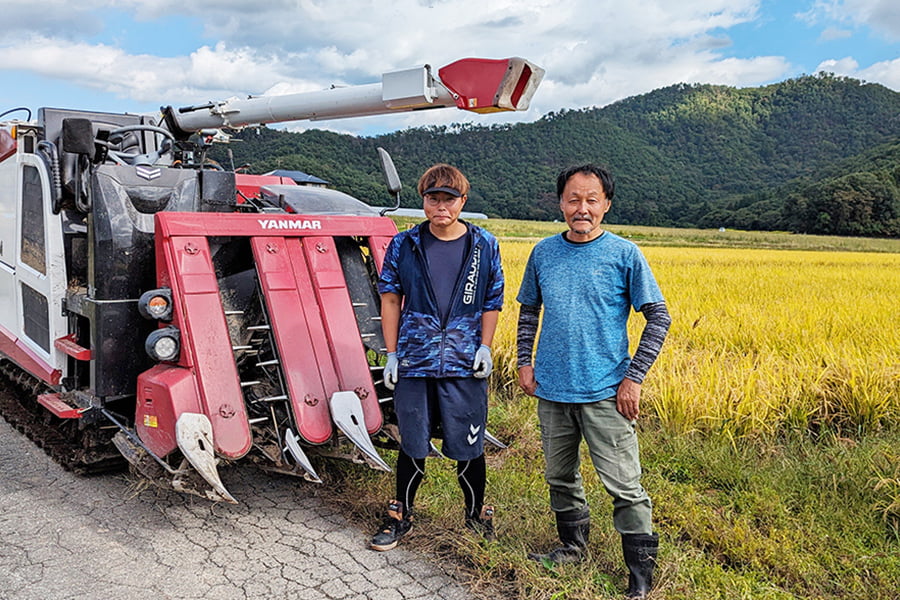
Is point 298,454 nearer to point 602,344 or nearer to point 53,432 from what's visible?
point 602,344

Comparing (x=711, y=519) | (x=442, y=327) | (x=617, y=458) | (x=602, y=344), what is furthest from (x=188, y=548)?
(x=711, y=519)

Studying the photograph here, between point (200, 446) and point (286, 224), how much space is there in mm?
1478

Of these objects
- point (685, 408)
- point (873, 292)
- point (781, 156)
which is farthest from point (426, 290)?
point (781, 156)

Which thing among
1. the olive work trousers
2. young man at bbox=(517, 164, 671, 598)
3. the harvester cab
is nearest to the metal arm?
the harvester cab

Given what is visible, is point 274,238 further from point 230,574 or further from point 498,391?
point 498,391

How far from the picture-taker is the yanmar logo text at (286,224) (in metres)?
4.29

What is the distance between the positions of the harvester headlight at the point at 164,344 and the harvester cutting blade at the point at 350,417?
869 mm

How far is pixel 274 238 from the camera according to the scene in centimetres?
430

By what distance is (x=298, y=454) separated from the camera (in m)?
3.68

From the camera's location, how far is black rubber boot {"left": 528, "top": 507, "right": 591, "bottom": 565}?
329 centimetres

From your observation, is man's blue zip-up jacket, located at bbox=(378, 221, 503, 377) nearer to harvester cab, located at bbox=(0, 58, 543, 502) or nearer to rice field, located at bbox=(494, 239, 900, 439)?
harvester cab, located at bbox=(0, 58, 543, 502)

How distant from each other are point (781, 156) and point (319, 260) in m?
110

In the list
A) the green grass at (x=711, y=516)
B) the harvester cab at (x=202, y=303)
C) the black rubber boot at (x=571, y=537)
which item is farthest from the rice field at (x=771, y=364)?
the harvester cab at (x=202, y=303)

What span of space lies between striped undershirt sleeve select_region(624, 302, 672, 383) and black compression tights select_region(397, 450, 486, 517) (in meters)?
1.00
